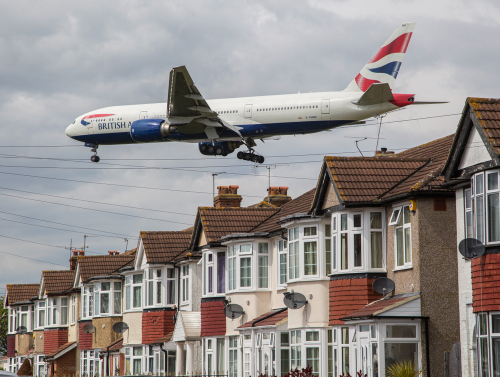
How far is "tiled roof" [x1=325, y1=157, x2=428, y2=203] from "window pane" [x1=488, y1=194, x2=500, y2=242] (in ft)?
18.7

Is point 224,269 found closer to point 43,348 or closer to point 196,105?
point 196,105

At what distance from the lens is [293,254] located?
2780cm

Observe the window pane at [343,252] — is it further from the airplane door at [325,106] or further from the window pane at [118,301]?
the window pane at [118,301]

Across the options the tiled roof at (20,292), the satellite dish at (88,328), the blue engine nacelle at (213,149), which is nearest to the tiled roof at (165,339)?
the satellite dish at (88,328)

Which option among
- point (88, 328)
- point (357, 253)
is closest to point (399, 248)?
point (357, 253)

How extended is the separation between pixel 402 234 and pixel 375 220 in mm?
1302

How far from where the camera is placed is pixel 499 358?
700 inches

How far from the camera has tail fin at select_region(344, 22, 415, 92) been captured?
35.3 metres

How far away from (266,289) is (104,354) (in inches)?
753

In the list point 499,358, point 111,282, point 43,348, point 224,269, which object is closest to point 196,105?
point 224,269

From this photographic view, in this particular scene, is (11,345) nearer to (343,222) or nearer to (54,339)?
(54,339)

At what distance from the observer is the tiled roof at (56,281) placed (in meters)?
59.2

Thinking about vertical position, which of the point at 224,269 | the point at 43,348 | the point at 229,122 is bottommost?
the point at 43,348

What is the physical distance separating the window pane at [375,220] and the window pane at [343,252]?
0.99 meters
